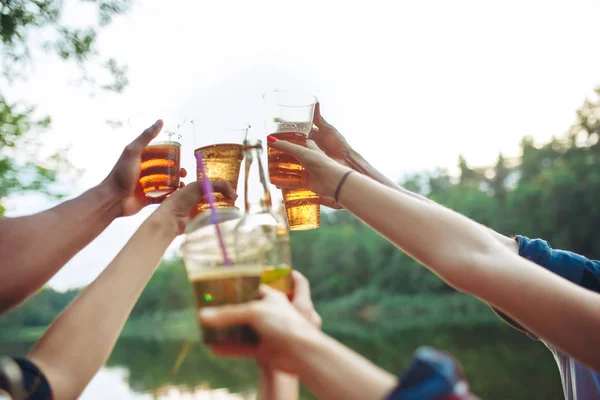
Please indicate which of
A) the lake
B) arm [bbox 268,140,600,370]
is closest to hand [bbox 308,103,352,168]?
arm [bbox 268,140,600,370]

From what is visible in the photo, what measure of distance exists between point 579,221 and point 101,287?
32.8 m

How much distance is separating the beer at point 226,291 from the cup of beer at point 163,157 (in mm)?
890

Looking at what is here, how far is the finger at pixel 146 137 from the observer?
1.84 metres

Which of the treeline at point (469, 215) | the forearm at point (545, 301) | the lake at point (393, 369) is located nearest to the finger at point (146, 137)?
the forearm at point (545, 301)

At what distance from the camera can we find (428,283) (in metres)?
37.6

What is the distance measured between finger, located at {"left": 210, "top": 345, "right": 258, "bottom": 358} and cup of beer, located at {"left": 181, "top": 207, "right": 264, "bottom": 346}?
0.03ft

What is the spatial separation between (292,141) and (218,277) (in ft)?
2.80

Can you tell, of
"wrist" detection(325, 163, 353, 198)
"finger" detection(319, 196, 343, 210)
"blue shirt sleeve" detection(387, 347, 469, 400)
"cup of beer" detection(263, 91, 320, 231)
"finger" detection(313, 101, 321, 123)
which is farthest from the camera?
"finger" detection(313, 101, 321, 123)

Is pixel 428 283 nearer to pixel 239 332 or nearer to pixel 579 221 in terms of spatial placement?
pixel 579 221

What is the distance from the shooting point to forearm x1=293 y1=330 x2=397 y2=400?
776 millimetres

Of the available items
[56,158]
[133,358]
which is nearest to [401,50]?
[133,358]

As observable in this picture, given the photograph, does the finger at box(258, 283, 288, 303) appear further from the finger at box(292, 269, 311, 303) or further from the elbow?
the elbow

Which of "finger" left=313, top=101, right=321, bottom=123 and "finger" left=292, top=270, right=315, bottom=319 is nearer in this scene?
"finger" left=292, top=270, right=315, bottom=319

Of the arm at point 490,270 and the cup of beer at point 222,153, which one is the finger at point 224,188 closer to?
the cup of beer at point 222,153
